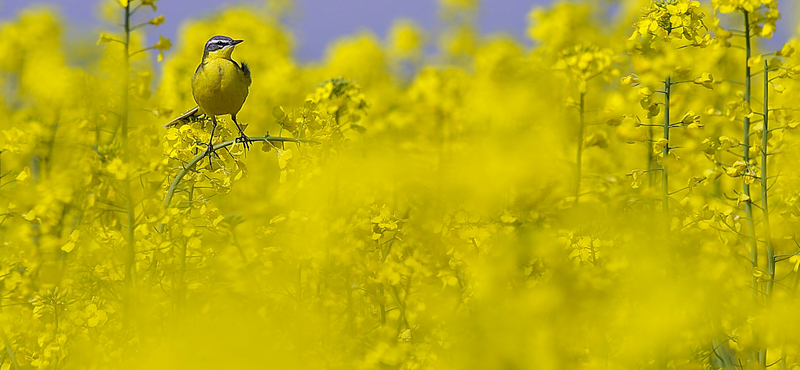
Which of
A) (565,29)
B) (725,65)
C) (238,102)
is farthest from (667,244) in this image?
(565,29)

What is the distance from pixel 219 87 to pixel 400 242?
151 centimetres

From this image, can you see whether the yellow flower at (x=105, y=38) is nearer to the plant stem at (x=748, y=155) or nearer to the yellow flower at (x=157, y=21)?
the yellow flower at (x=157, y=21)

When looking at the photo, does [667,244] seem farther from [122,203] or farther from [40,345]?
[40,345]

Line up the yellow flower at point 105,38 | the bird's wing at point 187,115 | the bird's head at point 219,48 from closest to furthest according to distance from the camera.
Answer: the yellow flower at point 105,38 < the bird's head at point 219,48 < the bird's wing at point 187,115

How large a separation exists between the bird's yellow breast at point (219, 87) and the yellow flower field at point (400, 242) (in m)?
0.14

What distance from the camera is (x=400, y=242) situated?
13.0 ft

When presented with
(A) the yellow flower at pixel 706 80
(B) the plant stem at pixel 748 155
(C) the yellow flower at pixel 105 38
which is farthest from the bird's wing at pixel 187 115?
(B) the plant stem at pixel 748 155

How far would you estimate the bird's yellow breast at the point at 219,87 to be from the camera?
276 centimetres

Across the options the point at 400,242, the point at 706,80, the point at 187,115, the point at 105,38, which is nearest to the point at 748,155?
the point at 706,80

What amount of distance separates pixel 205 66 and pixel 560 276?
2.27m

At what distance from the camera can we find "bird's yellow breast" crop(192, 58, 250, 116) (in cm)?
276

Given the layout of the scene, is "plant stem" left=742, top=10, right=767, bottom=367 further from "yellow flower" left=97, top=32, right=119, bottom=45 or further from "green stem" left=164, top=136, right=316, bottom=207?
"yellow flower" left=97, top=32, right=119, bottom=45

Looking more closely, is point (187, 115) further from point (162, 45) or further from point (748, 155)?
point (748, 155)

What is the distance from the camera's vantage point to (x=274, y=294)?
405 cm
